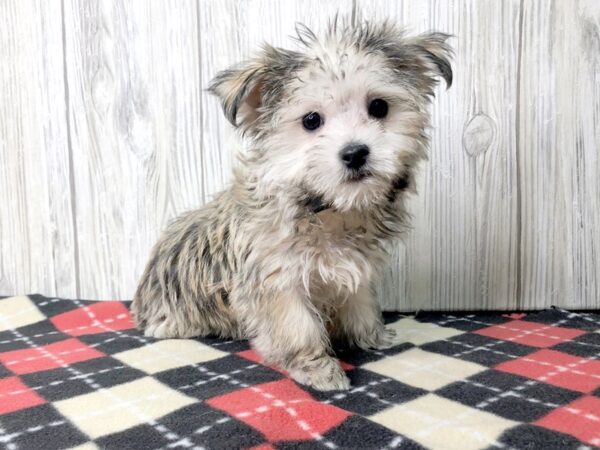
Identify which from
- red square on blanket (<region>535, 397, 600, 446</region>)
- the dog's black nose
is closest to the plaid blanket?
red square on blanket (<region>535, 397, 600, 446</region>)

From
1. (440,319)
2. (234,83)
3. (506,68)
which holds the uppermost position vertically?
(506,68)

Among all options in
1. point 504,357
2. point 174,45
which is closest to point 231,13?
point 174,45

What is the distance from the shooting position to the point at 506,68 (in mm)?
2217

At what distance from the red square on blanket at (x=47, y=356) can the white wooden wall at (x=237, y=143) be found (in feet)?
1.89

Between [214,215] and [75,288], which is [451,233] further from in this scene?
[75,288]

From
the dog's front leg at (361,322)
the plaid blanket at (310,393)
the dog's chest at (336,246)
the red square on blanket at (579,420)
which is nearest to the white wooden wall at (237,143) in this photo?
the plaid blanket at (310,393)

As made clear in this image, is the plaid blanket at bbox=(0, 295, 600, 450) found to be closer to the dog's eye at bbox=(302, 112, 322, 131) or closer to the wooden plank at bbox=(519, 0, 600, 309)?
the wooden plank at bbox=(519, 0, 600, 309)

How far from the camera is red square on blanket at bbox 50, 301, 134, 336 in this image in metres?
2.25

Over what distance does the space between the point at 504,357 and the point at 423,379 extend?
35 centimetres

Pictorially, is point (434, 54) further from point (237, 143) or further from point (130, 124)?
point (130, 124)

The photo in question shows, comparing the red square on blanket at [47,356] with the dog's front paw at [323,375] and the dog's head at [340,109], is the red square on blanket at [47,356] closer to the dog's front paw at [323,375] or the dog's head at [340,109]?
the dog's front paw at [323,375]

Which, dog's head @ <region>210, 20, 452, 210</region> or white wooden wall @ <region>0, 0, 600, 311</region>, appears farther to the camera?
white wooden wall @ <region>0, 0, 600, 311</region>

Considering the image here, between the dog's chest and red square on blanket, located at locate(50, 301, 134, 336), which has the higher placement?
the dog's chest

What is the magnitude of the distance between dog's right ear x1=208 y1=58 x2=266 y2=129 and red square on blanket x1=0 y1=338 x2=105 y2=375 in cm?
100
